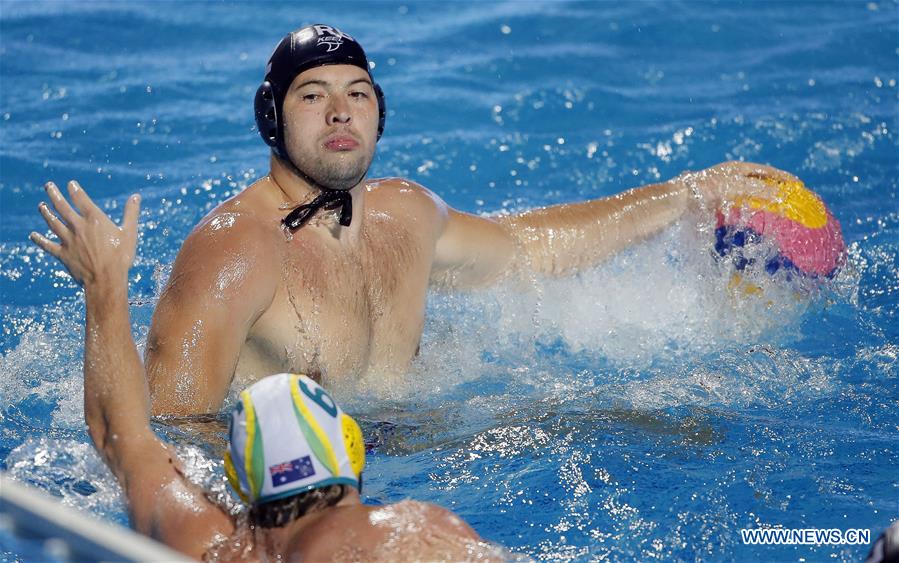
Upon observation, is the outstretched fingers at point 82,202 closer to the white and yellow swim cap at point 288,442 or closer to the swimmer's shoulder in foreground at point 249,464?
the swimmer's shoulder in foreground at point 249,464

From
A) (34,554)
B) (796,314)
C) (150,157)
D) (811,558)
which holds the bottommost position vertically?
(811,558)

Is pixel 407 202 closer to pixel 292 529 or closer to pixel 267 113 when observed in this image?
pixel 267 113

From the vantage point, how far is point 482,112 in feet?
26.2

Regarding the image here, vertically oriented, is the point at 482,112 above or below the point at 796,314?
above

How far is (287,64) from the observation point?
4.08m

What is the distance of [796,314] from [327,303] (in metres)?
2.30

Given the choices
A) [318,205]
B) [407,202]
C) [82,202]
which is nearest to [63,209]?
[82,202]

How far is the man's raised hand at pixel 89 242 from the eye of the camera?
2.97 meters

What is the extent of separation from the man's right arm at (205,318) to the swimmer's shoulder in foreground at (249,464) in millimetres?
580

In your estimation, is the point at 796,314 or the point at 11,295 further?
the point at 11,295

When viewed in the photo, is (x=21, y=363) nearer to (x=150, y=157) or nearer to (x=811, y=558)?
(x=150, y=157)

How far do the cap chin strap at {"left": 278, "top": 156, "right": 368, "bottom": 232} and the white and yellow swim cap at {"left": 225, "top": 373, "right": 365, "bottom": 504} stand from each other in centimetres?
137

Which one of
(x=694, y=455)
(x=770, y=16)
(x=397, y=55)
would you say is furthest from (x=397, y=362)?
(x=770, y=16)

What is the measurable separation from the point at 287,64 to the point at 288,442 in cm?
178
